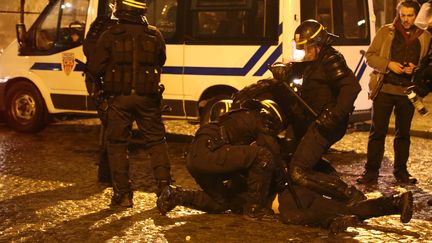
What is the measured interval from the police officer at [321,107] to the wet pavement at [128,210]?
373 mm

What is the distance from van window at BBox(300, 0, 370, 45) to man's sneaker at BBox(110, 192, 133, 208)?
3458 mm

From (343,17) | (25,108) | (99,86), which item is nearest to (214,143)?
(99,86)

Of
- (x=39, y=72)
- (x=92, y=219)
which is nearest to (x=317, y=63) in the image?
(x=92, y=219)

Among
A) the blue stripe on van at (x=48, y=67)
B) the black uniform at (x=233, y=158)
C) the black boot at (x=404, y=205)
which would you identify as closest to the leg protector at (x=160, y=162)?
the black uniform at (x=233, y=158)

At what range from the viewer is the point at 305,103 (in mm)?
5590

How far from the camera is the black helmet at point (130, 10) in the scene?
589 cm

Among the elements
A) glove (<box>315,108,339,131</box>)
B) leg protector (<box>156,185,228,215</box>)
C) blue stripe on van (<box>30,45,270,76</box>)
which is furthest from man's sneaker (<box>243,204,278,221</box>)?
blue stripe on van (<box>30,45,270,76</box>)

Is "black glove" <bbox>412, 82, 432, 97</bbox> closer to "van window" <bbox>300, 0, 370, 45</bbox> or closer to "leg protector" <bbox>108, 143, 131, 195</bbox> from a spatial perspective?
"van window" <bbox>300, 0, 370, 45</bbox>

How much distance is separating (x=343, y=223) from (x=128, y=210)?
1873 millimetres

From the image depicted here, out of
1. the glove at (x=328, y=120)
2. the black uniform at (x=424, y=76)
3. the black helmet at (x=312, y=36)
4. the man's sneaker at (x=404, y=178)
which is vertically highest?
the black helmet at (x=312, y=36)

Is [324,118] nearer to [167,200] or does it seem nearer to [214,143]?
[214,143]

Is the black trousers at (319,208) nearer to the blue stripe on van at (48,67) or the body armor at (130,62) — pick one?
the body armor at (130,62)

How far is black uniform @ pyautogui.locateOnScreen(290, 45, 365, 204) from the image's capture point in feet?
17.9

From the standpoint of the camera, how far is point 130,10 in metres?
5.89
